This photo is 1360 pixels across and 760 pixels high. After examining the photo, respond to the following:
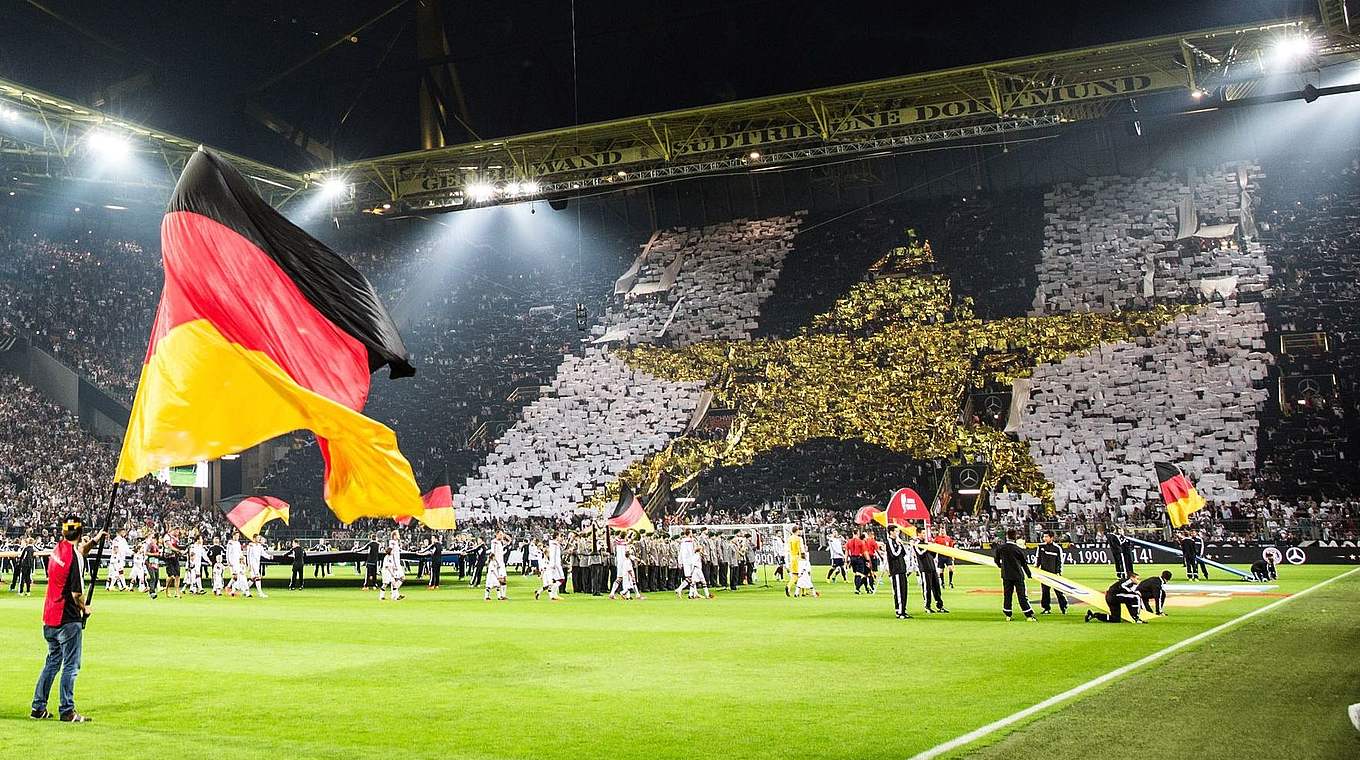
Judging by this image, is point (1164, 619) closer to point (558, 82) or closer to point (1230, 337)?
point (1230, 337)

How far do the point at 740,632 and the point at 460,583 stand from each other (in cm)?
1827

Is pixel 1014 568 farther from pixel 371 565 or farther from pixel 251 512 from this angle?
pixel 251 512

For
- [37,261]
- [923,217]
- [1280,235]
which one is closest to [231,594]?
[37,261]

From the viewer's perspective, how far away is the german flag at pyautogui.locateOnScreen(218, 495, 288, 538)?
2908 centimetres

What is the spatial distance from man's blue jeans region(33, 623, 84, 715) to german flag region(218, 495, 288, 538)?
20.5 m

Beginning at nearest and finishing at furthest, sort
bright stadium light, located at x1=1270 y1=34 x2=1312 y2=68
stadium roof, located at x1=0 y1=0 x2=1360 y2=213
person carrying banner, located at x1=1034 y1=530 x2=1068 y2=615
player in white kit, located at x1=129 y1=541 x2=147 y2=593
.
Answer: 1. person carrying banner, located at x1=1034 y1=530 x2=1068 y2=615
2. player in white kit, located at x1=129 y1=541 x2=147 y2=593
3. bright stadium light, located at x1=1270 y1=34 x2=1312 y2=68
4. stadium roof, located at x1=0 y1=0 x2=1360 y2=213

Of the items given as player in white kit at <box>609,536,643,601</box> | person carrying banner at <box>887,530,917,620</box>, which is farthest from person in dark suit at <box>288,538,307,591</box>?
person carrying banner at <box>887,530,917,620</box>

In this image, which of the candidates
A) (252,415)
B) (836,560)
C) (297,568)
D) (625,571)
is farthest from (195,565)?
(252,415)

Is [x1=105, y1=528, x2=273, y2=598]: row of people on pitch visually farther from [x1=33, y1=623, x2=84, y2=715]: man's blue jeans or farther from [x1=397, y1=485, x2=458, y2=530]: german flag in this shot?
[x1=33, y1=623, x2=84, y2=715]: man's blue jeans

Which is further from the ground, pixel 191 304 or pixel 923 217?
pixel 923 217

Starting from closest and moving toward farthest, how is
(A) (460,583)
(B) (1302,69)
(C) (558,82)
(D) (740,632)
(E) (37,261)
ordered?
(D) (740,632), (B) (1302,69), (A) (460,583), (C) (558,82), (E) (37,261)

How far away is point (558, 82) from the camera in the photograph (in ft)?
118

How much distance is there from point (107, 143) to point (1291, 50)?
3404 centimetres

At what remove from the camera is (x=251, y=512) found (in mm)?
29688
